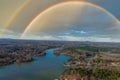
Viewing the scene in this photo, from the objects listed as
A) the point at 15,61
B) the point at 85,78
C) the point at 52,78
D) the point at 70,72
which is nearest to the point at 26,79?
the point at 52,78

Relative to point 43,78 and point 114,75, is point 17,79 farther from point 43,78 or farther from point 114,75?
point 114,75

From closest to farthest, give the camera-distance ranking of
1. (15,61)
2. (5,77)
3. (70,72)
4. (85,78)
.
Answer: (85,78), (70,72), (5,77), (15,61)

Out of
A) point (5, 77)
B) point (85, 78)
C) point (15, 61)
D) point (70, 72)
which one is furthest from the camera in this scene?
point (15, 61)

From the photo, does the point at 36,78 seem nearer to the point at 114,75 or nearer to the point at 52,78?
the point at 52,78

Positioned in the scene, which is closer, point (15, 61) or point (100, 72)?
point (100, 72)

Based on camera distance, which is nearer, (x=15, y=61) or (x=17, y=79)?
(x=17, y=79)

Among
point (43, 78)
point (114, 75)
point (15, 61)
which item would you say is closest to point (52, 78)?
point (43, 78)

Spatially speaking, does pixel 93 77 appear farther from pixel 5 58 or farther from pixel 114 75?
pixel 5 58
